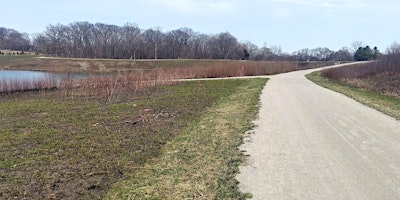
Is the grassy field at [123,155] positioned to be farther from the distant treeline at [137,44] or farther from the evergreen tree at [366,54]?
the evergreen tree at [366,54]

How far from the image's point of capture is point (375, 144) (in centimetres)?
712

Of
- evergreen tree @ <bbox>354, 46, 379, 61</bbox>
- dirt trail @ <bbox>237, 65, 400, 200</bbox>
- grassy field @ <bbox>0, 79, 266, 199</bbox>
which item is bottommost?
grassy field @ <bbox>0, 79, 266, 199</bbox>

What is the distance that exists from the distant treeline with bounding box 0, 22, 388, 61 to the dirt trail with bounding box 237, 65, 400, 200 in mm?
98634

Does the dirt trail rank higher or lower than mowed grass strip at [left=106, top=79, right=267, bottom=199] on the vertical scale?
higher

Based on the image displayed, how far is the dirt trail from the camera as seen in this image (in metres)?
4.64

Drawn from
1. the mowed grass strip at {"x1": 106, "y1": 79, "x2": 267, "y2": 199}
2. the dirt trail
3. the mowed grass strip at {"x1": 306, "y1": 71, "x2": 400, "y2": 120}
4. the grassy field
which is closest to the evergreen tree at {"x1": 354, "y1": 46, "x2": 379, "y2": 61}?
the mowed grass strip at {"x1": 306, "y1": 71, "x2": 400, "y2": 120}

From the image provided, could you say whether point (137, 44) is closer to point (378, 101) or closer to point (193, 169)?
point (378, 101)

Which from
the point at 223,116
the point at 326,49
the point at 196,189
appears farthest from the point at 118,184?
the point at 326,49

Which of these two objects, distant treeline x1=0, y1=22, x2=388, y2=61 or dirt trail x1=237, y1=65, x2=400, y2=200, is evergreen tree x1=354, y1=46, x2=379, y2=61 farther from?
dirt trail x1=237, y1=65, x2=400, y2=200

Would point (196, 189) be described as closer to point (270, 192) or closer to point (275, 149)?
point (270, 192)

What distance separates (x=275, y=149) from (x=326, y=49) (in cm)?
15341

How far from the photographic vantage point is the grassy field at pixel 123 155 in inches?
192

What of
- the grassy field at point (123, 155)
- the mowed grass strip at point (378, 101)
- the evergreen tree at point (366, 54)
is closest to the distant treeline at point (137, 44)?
the evergreen tree at point (366, 54)

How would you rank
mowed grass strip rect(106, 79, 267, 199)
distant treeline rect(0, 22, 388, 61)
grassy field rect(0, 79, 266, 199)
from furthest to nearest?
1. distant treeline rect(0, 22, 388, 61)
2. grassy field rect(0, 79, 266, 199)
3. mowed grass strip rect(106, 79, 267, 199)
